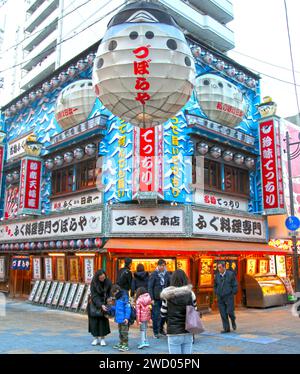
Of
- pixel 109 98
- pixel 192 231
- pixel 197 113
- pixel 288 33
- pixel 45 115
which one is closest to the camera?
pixel 109 98

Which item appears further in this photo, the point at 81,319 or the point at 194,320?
the point at 81,319

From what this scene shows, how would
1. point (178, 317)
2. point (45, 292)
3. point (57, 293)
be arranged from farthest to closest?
point (45, 292), point (57, 293), point (178, 317)

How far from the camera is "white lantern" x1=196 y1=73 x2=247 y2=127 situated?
16109 millimetres

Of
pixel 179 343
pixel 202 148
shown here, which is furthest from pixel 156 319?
pixel 202 148

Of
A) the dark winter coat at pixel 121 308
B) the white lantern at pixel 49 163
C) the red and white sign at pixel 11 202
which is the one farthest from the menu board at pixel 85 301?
the red and white sign at pixel 11 202

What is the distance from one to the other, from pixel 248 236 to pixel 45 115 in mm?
11381

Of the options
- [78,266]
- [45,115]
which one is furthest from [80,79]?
[78,266]

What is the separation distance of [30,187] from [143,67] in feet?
41.4

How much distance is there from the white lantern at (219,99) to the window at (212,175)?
1.85 metres

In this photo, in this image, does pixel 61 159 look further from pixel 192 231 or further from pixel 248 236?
pixel 248 236

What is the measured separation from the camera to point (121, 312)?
27.6 feet

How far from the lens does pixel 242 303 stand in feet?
53.8

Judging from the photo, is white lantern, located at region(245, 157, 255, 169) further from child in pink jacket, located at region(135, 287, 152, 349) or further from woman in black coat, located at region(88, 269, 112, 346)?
woman in black coat, located at region(88, 269, 112, 346)

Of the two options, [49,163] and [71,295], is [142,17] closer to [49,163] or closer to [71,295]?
[71,295]
